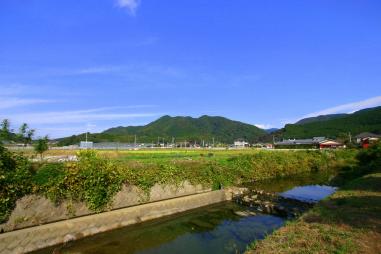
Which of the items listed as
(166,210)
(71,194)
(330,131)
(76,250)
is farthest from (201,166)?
(330,131)

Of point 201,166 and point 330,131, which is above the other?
point 330,131

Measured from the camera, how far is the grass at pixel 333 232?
867cm

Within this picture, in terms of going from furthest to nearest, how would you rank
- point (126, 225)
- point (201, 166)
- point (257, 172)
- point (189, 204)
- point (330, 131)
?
point (330, 131), point (257, 172), point (201, 166), point (189, 204), point (126, 225)

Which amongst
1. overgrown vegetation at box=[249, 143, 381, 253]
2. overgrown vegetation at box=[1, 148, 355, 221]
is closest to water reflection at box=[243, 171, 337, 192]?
overgrown vegetation at box=[1, 148, 355, 221]

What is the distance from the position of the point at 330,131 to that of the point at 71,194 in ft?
460

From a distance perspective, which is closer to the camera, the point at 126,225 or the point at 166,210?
the point at 126,225

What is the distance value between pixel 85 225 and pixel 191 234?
16.6 feet

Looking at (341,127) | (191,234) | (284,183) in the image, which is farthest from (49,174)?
(341,127)

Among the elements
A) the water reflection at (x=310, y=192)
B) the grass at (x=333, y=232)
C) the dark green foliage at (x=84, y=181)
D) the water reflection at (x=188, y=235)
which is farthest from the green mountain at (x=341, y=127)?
the dark green foliage at (x=84, y=181)

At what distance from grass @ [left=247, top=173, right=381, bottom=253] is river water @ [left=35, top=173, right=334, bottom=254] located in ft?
9.78

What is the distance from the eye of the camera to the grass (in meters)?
8.67

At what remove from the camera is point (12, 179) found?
13.6 m

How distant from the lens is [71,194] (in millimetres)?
15609

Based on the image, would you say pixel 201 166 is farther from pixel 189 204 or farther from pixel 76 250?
pixel 76 250
